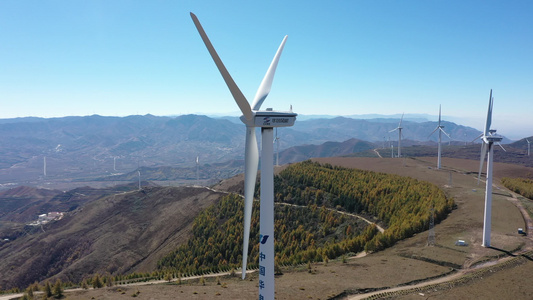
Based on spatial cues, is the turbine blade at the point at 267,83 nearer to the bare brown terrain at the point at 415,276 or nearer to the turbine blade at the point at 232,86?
the turbine blade at the point at 232,86

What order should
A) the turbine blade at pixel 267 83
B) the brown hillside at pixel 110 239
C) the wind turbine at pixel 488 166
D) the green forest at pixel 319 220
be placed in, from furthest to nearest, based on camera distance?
the brown hillside at pixel 110 239 < the green forest at pixel 319 220 < the wind turbine at pixel 488 166 < the turbine blade at pixel 267 83

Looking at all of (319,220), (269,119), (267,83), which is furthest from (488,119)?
(269,119)

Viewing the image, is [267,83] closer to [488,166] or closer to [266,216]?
[266,216]

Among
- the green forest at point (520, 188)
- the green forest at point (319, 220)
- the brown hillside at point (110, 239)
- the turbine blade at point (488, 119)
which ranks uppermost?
the turbine blade at point (488, 119)

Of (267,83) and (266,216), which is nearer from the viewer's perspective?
(266,216)

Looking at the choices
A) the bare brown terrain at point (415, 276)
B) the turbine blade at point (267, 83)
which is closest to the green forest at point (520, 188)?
the bare brown terrain at point (415, 276)

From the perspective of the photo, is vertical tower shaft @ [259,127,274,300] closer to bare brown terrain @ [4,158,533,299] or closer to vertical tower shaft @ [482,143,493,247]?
bare brown terrain @ [4,158,533,299]

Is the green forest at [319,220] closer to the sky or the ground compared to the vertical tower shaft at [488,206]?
closer to the ground

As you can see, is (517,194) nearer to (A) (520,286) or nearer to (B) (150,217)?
(A) (520,286)
